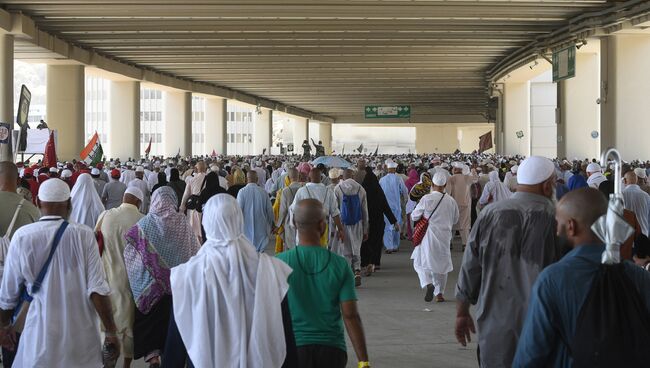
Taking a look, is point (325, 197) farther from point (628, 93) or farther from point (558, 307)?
point (628, 93)

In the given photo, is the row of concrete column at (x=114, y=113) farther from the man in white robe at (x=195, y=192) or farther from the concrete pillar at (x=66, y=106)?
the man in white robe at (x=195, y=192)

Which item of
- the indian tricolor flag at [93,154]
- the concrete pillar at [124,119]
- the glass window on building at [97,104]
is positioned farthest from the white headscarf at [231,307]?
the glass window on building at [97,104]

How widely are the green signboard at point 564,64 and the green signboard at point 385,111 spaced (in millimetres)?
38081

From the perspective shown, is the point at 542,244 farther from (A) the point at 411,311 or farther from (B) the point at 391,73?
(B) the point at 391,73

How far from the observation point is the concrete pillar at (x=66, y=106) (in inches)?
1629

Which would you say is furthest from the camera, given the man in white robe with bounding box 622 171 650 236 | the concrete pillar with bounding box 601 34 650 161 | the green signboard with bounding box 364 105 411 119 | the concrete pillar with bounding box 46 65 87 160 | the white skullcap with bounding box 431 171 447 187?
the green signboard with bounding box 364 105 411 119

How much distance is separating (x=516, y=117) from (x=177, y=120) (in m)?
20.4

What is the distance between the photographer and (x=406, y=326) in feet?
37.3

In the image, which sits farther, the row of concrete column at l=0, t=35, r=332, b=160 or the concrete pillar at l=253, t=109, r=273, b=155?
the concrete pillar at l=253, t=109, r=273, b=155

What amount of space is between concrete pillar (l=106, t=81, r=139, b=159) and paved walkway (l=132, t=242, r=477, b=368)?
118 feet

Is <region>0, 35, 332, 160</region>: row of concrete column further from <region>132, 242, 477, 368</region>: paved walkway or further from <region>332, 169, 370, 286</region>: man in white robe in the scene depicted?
<region>332, 169, 370, 286</region>: man in white robe

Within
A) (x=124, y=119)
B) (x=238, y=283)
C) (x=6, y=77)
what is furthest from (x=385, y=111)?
(x=238, y=283)

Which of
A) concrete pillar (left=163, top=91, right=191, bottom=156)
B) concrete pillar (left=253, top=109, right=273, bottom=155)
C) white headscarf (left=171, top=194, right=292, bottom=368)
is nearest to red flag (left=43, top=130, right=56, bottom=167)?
white headscarf (left=171, top=194, right=292, bottom=368)

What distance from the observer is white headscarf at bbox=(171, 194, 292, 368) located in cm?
482
